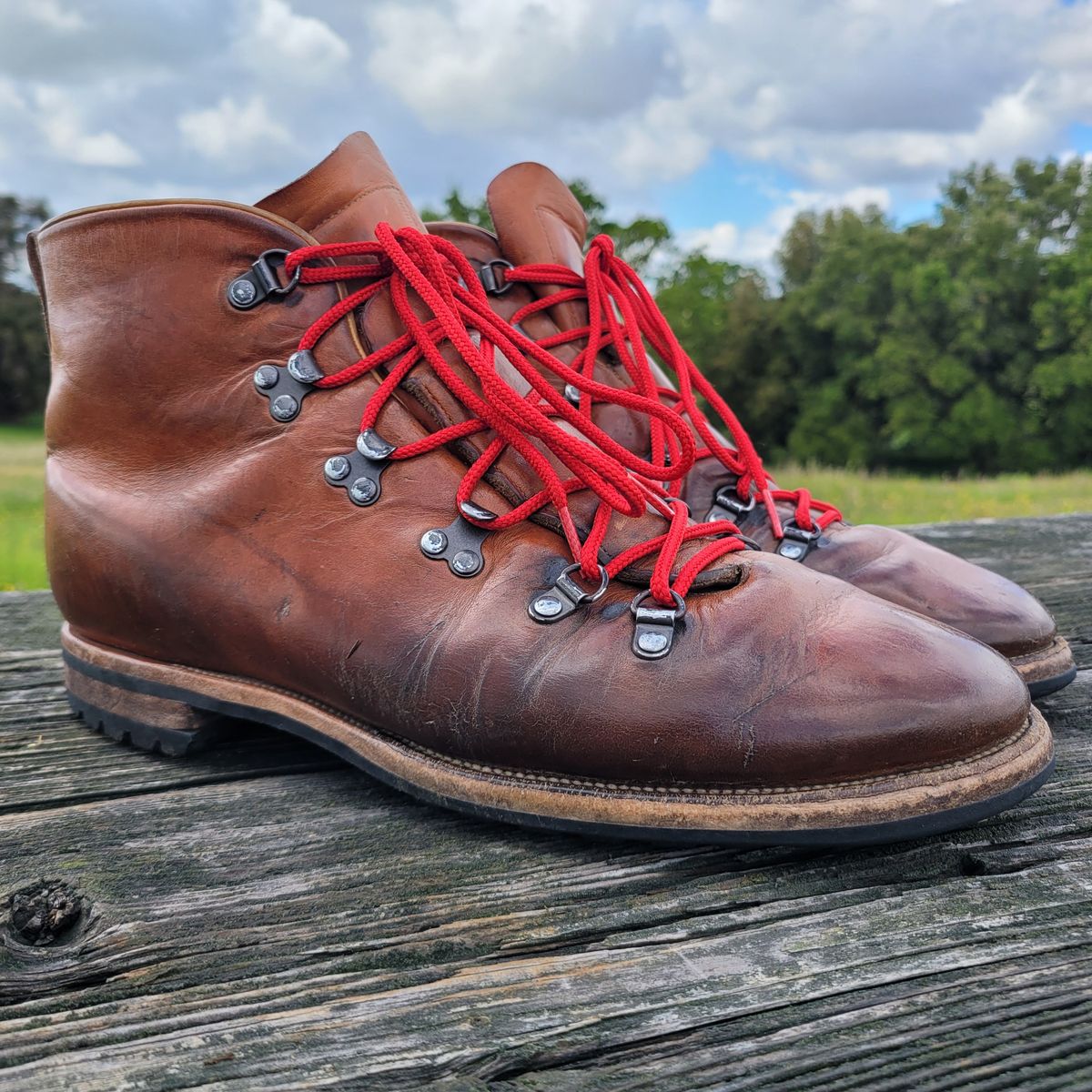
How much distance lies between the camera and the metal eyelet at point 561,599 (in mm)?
1133

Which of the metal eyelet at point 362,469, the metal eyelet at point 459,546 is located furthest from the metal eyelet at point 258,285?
the metal eyelet at point 459,546

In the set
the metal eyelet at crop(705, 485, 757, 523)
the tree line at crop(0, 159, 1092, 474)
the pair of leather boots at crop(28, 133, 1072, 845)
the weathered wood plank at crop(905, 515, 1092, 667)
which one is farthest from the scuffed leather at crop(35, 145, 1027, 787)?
Answer: the tree line at crop(0, 159, 1092, 474)

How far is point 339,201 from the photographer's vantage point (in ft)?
4.42

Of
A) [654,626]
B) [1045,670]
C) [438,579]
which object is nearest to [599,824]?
[654,626]

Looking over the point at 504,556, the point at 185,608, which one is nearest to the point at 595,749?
the point at 504,556

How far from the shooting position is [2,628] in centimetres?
195

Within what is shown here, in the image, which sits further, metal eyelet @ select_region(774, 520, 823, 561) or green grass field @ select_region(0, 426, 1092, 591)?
green grass field @ select_region(0, 426, 1092, 591)

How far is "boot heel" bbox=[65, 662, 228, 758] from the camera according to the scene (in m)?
1.34

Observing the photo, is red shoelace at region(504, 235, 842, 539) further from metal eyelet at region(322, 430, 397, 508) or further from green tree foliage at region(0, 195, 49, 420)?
green tree foliage at region(0, 195, 49, 420)

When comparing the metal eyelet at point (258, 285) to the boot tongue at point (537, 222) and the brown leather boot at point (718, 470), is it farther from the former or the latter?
the boot tongue at point (537, 222)

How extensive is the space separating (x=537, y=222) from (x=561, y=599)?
2.95ft

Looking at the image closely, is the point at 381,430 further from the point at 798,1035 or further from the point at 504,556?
the point at 798,1035

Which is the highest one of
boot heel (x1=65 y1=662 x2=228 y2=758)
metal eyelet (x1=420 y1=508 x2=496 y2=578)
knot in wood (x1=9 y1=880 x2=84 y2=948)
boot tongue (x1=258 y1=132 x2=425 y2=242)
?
boot tongue (x1=258 y1=132 x2=425 y2=242)

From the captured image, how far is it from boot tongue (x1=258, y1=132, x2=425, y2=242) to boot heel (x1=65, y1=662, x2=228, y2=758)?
0.69m
